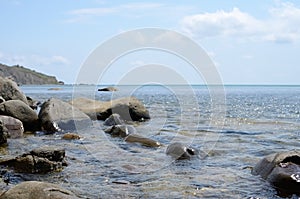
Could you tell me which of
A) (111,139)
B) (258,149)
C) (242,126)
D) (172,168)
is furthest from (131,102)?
(172,168)

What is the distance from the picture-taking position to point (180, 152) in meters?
12.0

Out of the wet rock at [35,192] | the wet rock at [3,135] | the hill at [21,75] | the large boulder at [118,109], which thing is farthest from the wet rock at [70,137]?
the hill at [21,75]

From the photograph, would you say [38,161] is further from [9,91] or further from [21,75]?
[21,75]

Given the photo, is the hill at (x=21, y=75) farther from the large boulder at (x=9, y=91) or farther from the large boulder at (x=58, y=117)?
the large boulder at (x=58, y=117)

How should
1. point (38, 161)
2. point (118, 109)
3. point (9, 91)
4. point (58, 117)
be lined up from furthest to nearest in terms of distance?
point (118, 109)
point (9, 91)
point (58, 117)
point (38, 161)

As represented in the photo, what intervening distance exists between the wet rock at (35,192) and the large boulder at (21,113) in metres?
10.7

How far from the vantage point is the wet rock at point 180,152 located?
38.9 ft

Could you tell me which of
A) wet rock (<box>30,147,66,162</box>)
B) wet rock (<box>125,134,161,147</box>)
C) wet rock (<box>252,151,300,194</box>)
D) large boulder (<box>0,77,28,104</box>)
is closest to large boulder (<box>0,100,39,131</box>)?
large boulder (<box>0,77,28,104</box>)

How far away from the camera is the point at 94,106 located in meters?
23.9

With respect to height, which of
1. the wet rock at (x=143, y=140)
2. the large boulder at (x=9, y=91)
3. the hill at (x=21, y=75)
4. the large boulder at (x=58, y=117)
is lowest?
the wet rock at (x=143, y=140)

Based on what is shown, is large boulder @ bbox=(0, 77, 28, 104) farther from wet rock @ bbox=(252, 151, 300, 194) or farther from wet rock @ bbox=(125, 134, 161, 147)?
wet rock @ bbox=(252, 151, 300, 194)

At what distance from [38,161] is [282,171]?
5370 mm

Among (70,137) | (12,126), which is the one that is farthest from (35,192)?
(12,126)

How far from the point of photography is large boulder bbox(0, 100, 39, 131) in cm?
1670
